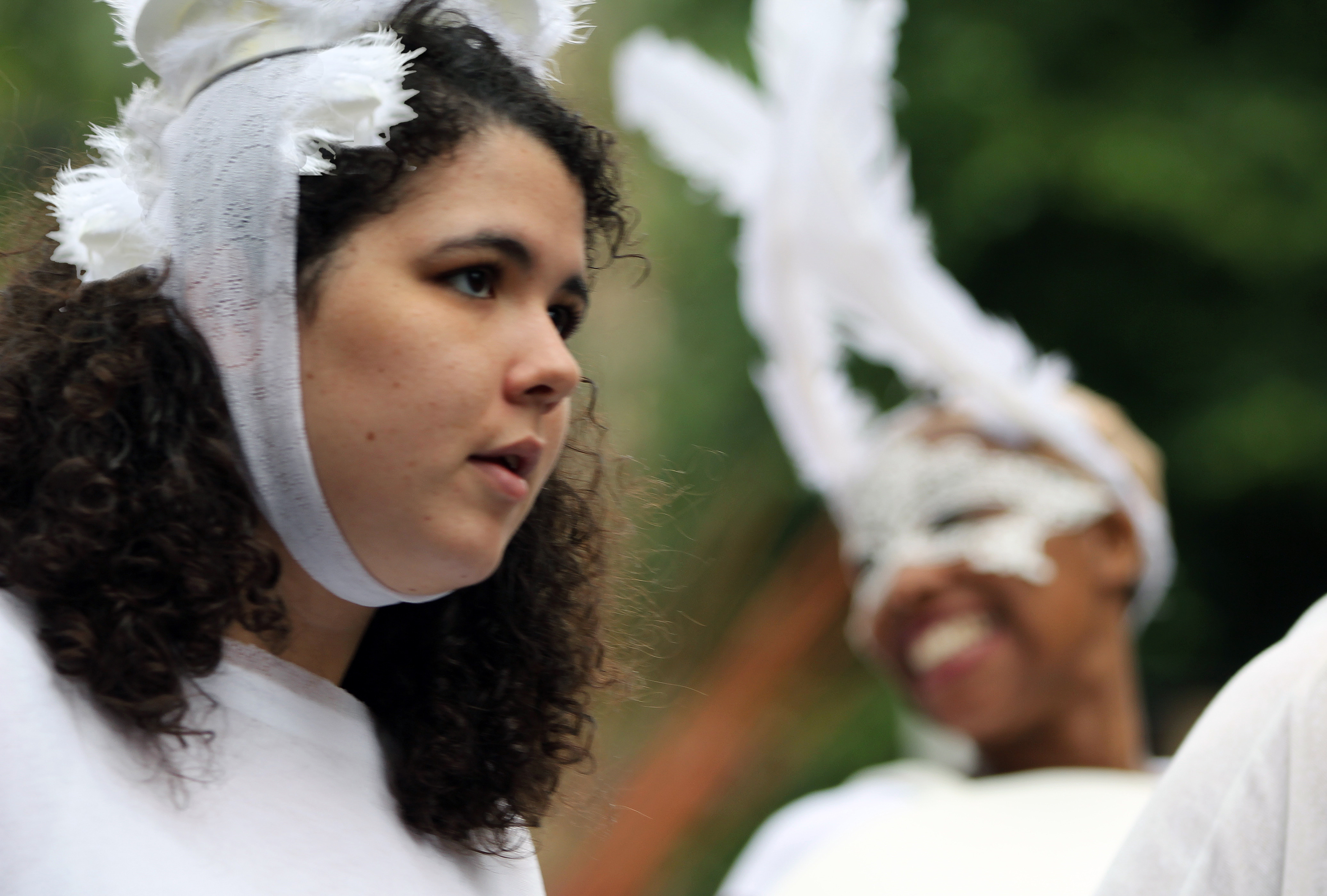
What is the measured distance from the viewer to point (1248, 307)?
5.47 m

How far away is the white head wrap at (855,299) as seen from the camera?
334 cm

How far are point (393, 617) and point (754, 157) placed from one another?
6.80ft

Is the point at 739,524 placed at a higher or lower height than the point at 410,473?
lower

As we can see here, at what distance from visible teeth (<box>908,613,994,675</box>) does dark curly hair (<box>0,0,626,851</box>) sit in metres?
1.84

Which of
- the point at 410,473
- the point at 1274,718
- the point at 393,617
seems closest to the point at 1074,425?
the point at 1274,718

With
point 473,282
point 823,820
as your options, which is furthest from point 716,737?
point 473,282

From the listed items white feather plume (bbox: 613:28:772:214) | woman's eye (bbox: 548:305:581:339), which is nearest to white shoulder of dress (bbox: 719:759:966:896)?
white feather plume (bbox: 613:28:772:214)

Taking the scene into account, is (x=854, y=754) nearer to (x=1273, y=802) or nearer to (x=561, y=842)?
(x=561, y=842)

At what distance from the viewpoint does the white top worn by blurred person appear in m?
3.28

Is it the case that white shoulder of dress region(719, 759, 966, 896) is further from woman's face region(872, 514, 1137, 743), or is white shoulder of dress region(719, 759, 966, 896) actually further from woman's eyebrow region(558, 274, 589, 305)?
woman's eyebrow region(558, 274, 589, 305)

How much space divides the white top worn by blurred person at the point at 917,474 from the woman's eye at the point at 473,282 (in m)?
2.01

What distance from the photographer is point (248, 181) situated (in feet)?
4.53

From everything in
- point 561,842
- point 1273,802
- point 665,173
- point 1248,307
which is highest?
point 1273,802

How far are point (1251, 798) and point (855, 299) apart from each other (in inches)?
83.4
